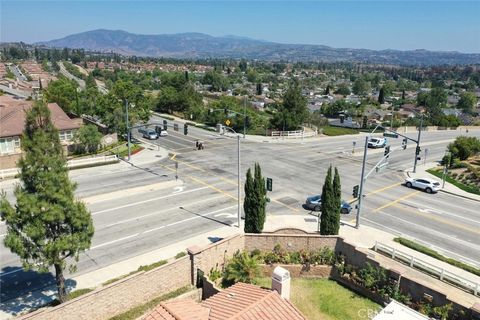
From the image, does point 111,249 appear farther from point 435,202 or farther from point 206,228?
point 435,202

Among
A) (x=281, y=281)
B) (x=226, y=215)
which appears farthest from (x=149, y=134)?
(x=281, y=281)

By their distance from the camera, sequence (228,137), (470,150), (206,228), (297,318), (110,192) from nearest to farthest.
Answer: (297,318), (206,228), (110,192), (470,150), (228,137)

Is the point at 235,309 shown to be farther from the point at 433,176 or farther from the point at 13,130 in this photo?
the point at 13,130

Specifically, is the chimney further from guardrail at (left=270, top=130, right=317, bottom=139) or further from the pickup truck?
guardrail at (left=270, top=130, right=317, bottom=139)


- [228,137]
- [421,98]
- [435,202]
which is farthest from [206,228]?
[421,98]

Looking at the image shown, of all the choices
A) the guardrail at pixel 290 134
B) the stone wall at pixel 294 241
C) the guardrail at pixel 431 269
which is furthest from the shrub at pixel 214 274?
the guardrail at pixel 290 134

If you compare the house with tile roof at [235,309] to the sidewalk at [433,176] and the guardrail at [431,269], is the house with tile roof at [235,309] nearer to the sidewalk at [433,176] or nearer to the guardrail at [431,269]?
the guardrail at [431,269]

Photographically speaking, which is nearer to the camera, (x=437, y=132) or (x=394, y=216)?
(x=394, y=216)

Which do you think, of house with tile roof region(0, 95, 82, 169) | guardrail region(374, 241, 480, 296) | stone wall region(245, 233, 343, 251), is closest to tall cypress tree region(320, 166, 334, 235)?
stone wall region(245, 233, 343, 251)
